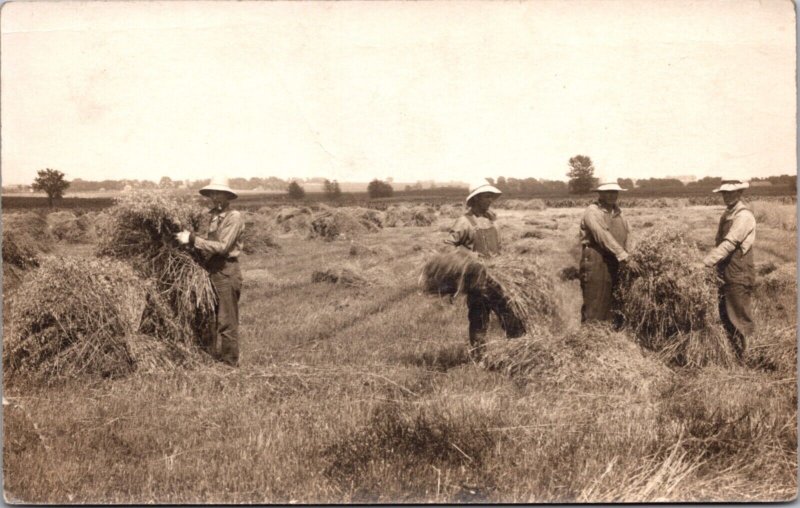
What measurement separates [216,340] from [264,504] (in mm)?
2116

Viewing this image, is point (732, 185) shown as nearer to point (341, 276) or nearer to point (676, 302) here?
point (676, 302)

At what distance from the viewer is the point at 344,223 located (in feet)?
58.5

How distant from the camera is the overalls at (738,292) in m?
5.88

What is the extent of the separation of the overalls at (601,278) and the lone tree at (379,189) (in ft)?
9.23

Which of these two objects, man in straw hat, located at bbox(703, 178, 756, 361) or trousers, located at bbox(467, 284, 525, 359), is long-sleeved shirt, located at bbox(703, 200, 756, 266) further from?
trousers, located at bbox(467, 284, 525, 359)

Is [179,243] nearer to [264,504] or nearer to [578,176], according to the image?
[264,504]

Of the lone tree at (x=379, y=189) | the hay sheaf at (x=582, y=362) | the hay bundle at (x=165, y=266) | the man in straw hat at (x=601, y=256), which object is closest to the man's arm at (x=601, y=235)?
the man in straw hat at (x=601, y=256)

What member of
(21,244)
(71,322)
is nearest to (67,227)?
(21,244)

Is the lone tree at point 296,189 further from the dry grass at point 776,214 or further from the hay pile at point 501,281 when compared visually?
the dry grass at point 776,214

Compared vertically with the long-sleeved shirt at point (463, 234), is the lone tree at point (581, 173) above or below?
above

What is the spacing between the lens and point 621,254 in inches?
227

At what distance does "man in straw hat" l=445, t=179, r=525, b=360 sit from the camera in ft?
19.2

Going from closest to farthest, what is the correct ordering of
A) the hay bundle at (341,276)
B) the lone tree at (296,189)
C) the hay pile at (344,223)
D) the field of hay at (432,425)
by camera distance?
the field of hay at (432,425), the lone tree at (296,189), the hay bundle at (341,276), the hay pile at (344,223)

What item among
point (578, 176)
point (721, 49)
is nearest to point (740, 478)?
point (578, 176)
